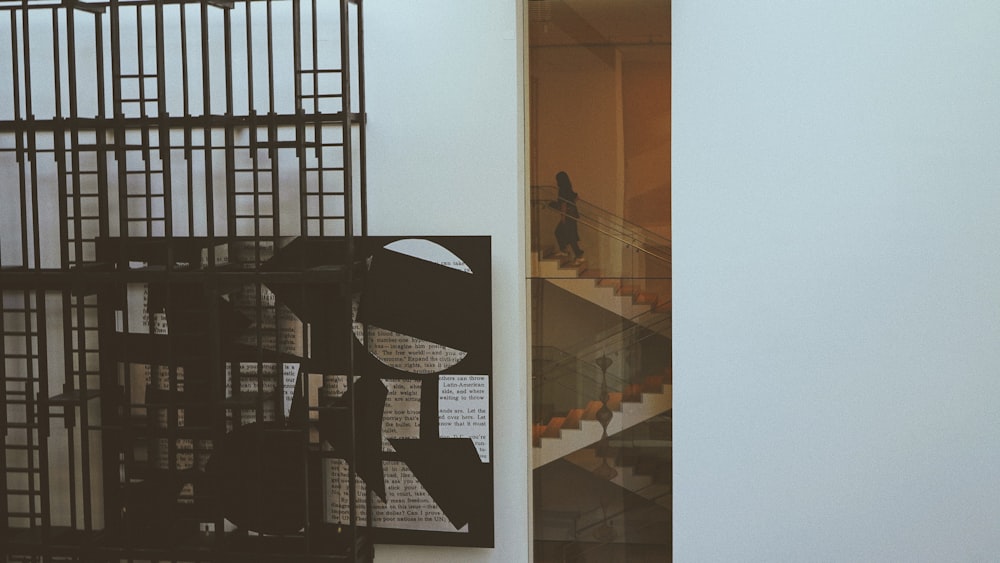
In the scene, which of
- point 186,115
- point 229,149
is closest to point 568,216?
point 229,149

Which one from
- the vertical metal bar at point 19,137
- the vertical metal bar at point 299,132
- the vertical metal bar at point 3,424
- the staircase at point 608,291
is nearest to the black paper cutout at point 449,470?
the staircase at point 608,291

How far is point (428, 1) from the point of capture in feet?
14.1

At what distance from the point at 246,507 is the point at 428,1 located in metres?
2.58

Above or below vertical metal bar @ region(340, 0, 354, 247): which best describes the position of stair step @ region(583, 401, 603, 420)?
below

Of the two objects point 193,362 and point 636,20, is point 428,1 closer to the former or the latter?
point 636,20

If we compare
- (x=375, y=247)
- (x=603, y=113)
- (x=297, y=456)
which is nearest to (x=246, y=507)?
(x=297, y=456)

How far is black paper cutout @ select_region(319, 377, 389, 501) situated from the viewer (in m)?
4.37

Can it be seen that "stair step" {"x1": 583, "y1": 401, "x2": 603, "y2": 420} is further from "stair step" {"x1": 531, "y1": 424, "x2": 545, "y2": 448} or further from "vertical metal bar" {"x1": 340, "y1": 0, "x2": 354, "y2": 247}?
"vertical metal bar" {"x1": 340, "y1": 0, "x2": 354, "y2": 247}

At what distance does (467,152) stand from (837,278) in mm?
1803

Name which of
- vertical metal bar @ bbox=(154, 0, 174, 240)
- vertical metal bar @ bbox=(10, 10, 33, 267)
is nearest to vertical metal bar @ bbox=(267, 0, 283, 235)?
vertical metal bar @ bbox=(154, 0, 174, 240)

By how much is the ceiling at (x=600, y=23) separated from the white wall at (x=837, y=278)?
0.14 m

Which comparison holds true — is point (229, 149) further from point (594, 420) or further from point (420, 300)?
point (594, 420)

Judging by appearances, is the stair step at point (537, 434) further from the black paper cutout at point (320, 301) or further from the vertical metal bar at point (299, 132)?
the vertical metal bar at point (299, 132)

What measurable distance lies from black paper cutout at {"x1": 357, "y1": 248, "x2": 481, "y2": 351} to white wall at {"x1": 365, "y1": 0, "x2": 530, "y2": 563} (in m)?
0.15
